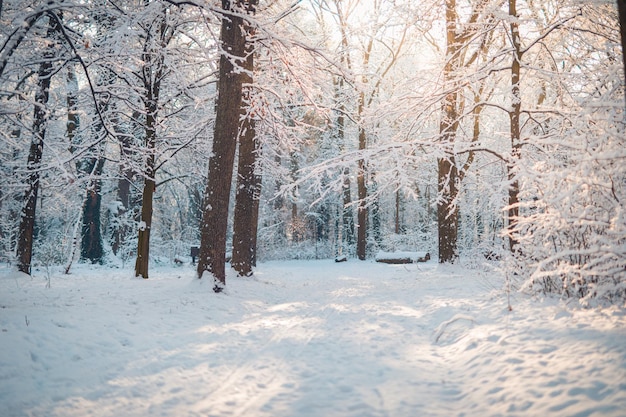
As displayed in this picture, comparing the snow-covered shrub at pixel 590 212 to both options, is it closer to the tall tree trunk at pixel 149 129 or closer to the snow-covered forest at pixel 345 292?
the snow-covered forest at pixel 345 292

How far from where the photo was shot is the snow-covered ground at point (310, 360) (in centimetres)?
286

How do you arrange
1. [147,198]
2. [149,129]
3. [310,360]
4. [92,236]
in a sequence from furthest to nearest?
[92,236] → [147,198] → [149,129] → [310,360]

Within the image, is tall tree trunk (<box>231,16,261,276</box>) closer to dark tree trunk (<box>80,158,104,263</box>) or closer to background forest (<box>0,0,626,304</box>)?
background forest (<box>0,0,626,304</box>)

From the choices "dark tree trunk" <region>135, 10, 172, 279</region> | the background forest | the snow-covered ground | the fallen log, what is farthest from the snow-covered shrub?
the fallen log

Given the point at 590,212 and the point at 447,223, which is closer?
the point at 590,212

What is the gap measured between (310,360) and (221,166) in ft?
15.9

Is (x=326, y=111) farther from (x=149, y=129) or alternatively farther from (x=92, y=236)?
(x=92, y=236)

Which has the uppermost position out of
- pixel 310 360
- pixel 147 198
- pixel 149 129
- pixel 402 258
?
pixel 149 129

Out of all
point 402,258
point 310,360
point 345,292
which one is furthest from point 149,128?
point 402,258

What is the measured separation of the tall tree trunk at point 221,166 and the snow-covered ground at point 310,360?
1.32 meters

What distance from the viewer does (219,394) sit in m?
3.21

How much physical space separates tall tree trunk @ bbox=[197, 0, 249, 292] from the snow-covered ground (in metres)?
1.32

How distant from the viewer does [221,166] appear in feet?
24.8

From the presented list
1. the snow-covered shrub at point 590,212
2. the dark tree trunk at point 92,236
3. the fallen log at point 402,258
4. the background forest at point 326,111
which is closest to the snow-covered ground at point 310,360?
the snow-covered shrub at point 590,212
